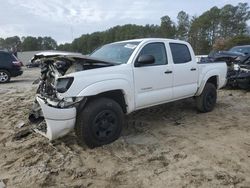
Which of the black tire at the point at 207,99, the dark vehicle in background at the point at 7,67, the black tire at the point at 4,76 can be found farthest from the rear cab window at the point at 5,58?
the black tire at the point at 207,99

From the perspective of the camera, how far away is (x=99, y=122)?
5426mm

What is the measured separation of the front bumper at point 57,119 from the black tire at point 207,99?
3833mm

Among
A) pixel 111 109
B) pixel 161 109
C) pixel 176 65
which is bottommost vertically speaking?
pixel 161 109

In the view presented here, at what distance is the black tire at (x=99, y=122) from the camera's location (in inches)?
206

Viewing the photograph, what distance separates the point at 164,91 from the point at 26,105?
14.3 feet

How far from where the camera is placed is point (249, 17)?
176 ft

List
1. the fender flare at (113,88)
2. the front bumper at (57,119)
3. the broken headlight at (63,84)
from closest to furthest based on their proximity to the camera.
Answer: the front bumper at (57,119), the broken headlight at (63,84), the fender flare at (113,88)

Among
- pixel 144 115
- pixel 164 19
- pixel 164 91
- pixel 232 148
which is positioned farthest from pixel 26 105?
pixel 164 19

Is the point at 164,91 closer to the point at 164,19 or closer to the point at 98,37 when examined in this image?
the point at 164,19

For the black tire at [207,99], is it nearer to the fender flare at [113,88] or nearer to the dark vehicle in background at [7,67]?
the fender flare at [113,88]

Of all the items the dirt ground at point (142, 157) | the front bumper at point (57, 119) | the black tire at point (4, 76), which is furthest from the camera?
the black tire at point (4, 76)

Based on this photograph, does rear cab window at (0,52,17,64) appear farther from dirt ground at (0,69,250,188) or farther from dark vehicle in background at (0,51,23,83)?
dirt ground at (0,69,250,188)

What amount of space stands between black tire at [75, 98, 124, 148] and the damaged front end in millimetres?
151

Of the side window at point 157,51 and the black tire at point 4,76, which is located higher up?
the side window at point 157,51
